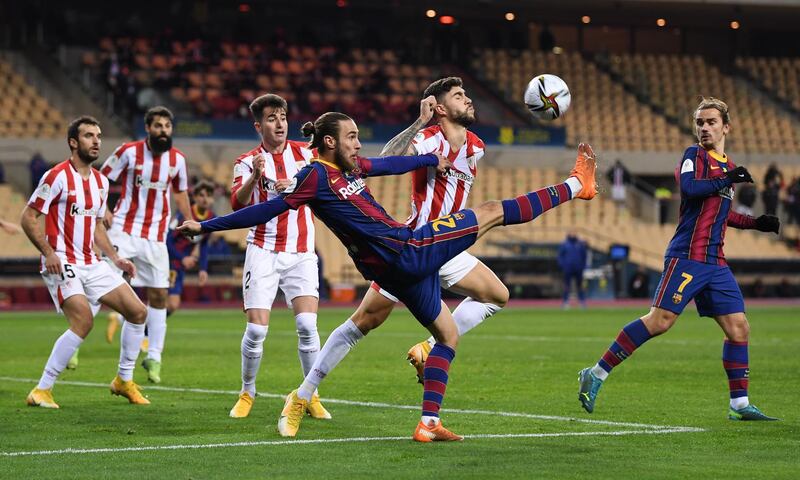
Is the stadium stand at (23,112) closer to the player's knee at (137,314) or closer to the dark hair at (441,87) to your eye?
the player's knee at (137,314)

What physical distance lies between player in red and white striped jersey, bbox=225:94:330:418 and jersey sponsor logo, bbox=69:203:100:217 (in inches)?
62.3

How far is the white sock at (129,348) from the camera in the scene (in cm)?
1127

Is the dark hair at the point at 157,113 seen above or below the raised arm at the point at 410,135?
above

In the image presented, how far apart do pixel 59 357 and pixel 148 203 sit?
2348 millimetres

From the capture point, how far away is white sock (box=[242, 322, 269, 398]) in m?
10.2

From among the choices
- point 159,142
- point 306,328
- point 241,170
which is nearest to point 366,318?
point 306,328

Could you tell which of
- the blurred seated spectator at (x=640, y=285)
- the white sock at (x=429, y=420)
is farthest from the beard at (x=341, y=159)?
the blurred seated spectator at (x=640, y=285)

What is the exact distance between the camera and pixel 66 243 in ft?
36.2

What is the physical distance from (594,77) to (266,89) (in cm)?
1262

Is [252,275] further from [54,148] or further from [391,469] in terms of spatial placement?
[54,148]

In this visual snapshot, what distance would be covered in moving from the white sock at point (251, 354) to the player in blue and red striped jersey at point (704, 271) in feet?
7.98

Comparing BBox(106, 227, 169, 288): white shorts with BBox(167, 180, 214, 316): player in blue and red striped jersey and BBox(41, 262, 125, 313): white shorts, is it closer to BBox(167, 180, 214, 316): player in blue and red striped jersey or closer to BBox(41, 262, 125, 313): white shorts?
BBox(41, 262, 125, 313): white shorts

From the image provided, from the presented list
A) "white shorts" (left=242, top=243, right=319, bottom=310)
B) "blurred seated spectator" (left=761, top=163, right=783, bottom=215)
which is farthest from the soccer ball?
"blurred seated spectator" (left=761, top=163, right=783, bottom=215)

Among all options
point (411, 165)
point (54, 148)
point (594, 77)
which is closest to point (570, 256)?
point (54, 148)
